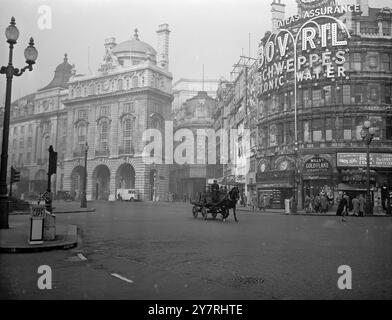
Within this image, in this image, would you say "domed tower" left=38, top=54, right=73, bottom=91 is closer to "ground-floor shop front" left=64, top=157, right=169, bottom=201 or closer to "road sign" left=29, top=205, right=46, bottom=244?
"ground-floor shop front" left=64, top=157, right=169, bottom=201

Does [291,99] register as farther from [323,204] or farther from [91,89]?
[91,89]

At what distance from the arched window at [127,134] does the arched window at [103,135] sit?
4.37m

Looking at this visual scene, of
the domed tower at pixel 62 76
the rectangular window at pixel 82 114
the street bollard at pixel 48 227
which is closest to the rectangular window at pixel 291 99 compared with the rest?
the street bollard at pixel 48 227

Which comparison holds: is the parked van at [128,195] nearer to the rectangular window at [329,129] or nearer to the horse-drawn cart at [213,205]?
the rectangular window at [329,129]

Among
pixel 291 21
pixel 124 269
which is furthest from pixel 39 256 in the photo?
pixel 291 21

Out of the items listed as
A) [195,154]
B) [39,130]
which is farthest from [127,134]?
[39,130]

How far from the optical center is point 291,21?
144 ft

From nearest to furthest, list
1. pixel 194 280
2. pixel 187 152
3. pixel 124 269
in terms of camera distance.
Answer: pixel 194 280 < pixel 124 269 < pixel 187 152

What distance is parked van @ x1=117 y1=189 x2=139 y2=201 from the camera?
2768 inches

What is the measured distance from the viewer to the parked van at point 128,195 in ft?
231

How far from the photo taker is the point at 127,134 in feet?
255
